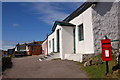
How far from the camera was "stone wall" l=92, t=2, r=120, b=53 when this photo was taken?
11070 mm

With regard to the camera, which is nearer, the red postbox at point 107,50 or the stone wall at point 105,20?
the red postbox at point 107,50

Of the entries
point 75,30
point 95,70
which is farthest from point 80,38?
point 95,70

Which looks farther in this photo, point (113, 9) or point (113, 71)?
point (113, 9)

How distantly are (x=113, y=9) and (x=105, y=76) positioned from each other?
21.1 feet

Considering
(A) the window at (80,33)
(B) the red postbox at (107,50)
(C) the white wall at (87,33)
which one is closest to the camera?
(B) the red postbox at (107,50)

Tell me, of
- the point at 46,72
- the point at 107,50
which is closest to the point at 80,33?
the point at 46,72

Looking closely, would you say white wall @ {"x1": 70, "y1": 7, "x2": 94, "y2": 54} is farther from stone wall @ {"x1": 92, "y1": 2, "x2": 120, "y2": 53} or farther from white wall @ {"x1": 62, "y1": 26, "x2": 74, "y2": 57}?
white wall @ {"x1": 62, "y1": 26, "x2": 74, "y2": 57}

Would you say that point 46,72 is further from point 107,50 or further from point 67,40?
point 67,40

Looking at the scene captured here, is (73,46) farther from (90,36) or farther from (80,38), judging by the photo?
(90,36)

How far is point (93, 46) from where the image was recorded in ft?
35.8

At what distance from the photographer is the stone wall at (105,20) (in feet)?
36.3

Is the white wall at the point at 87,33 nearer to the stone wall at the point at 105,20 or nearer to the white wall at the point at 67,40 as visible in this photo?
the stone wall at the point at 105,20

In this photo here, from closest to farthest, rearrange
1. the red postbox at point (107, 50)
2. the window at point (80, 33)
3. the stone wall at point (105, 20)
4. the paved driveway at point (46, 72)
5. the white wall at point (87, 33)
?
the red postbox at point (107, 50) → the paved driveway at point (46, 72) → the stone wall at point (105, 20) → the white wall at point (87, 33) → the window at point (80, 33)

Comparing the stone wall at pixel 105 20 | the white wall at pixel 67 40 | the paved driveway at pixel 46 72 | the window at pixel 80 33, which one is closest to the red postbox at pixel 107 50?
the paved driveway at pixel 46 72
